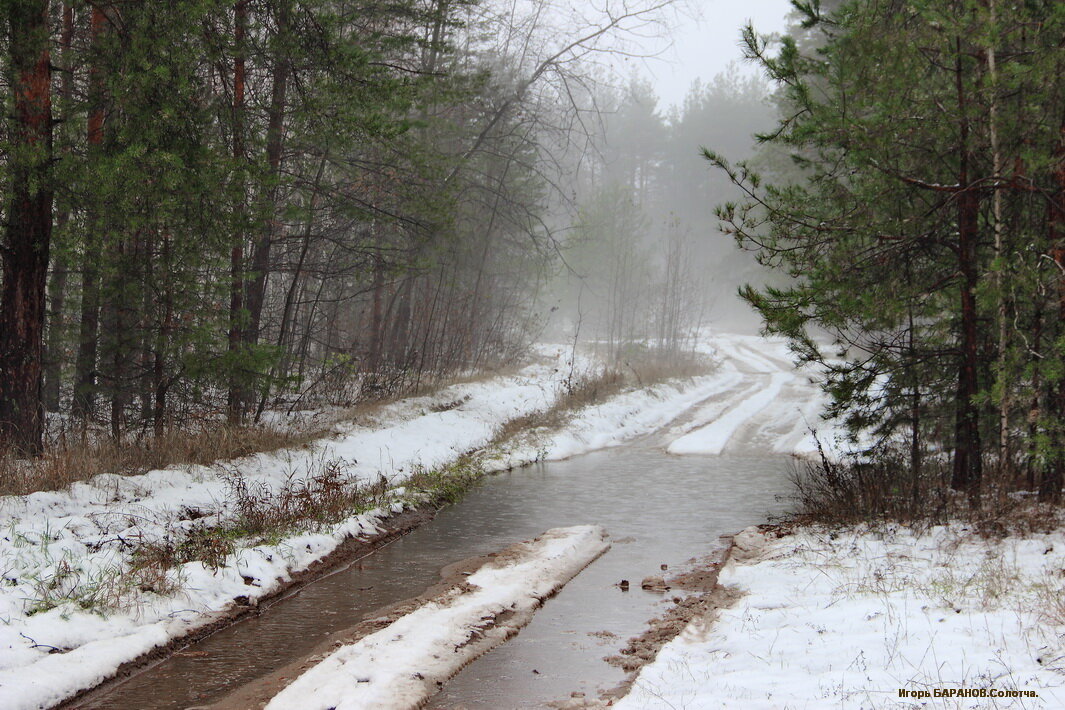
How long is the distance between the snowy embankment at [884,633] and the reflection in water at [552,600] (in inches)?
29.4

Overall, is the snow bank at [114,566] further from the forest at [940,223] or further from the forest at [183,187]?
the forest at [940,223]

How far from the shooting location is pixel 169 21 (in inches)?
341

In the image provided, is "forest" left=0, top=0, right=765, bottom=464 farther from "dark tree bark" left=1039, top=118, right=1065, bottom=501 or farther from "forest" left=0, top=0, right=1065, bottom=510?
"dark tree bark" left=1039, top=118, right=1065, bottom=501

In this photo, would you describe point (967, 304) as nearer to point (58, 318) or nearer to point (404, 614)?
point (404, 614)

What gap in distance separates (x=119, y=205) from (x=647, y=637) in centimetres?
696

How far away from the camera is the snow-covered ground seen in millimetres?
5438

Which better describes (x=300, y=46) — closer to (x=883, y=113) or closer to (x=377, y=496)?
(x=377, y=496)

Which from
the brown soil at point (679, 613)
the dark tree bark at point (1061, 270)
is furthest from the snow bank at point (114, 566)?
the dark tree bark at point (1061, 270)

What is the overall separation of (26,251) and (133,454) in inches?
101

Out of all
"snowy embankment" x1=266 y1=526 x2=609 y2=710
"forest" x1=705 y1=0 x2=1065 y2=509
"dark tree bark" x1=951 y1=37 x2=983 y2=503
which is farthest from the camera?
"dark tree bark" x1=951 y1=37 x2=983 y2=503

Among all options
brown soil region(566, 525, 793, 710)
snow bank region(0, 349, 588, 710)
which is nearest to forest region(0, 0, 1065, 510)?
snow bank region(0, 349, 588, 710)

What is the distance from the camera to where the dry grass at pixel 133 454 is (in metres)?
7.93

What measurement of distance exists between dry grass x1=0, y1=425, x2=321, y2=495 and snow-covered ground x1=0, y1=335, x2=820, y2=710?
0.21 m

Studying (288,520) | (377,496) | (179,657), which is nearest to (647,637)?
(179,657)
